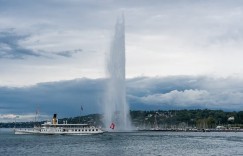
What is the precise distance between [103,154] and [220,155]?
22.5 m

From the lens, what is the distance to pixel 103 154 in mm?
90312

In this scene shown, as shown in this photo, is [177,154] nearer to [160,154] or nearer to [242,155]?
[160,154]

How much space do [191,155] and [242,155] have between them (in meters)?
9.53

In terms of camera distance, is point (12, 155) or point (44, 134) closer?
point (12, 155)

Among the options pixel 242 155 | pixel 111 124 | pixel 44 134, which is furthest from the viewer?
pixel 111 124

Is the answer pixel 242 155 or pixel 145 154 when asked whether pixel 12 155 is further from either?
pixel 242 155

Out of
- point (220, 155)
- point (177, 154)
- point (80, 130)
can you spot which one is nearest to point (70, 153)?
point (177, 154)

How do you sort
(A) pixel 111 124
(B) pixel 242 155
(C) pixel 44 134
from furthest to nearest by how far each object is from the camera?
(A) pixel 111 124 < (C) pixel 44 134 < (B) pixel 242 155

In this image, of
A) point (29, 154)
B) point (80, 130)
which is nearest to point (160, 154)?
point (29, 154)

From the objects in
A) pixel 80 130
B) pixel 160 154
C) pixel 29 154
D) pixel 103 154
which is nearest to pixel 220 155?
pixel 160 154

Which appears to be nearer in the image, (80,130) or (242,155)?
(242,155)

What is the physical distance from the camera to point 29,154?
90312mm

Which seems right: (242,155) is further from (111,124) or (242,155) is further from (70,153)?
(111,124)

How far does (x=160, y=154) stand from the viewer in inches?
3563
